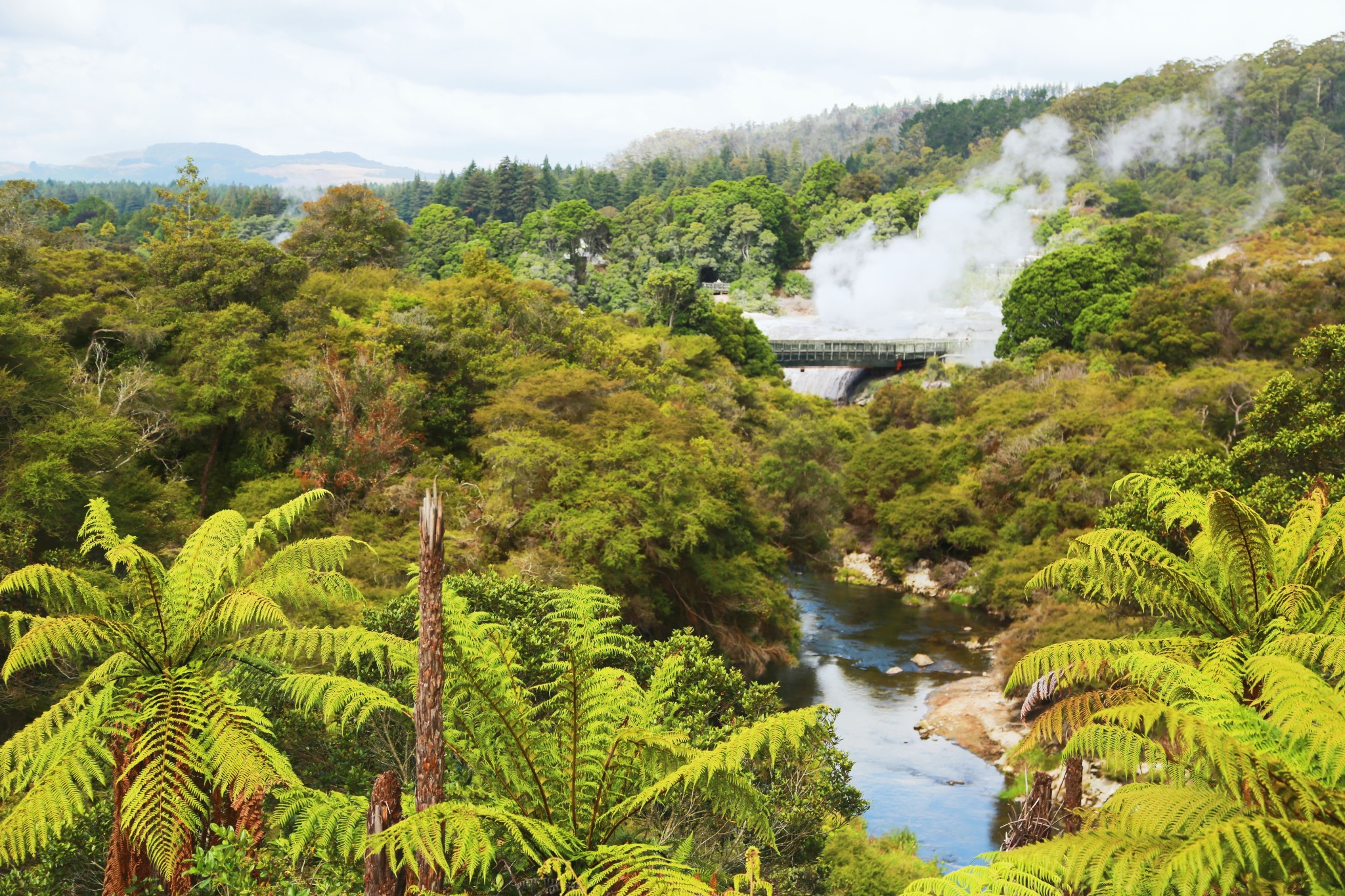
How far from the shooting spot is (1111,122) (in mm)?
90188

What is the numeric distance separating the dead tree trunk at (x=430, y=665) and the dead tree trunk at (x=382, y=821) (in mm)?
142

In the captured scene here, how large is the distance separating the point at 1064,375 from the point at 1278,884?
35.3 meters

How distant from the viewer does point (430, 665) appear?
472 cm

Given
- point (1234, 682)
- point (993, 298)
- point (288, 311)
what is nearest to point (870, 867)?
point (1234, 682)

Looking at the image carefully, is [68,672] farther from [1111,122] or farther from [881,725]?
[1111,122]

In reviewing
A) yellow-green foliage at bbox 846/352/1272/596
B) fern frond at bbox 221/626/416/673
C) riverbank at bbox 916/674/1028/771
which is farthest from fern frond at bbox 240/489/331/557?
yellow-green foliage at bbox 846/352/1272/596

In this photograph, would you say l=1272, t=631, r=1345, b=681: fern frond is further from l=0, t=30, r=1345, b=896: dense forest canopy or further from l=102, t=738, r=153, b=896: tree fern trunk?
l=102, t=738, r=153, b=896: tree fern trunk

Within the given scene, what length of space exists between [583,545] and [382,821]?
12.5 meters

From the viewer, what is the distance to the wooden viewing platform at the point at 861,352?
53.5 metres

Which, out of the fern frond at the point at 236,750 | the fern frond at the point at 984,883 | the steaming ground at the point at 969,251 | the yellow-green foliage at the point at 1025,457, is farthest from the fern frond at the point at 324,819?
the steaming ground at the point at 969,251

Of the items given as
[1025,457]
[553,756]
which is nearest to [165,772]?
[553,756]

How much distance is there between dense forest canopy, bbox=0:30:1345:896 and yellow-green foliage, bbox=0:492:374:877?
1.3 inches

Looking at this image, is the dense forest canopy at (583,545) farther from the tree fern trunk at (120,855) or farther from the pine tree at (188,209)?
the pine tree at (188,209)

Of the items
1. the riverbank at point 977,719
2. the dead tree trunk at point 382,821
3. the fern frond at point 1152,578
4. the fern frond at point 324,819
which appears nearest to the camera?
the dead tree trunk at point 382,821
